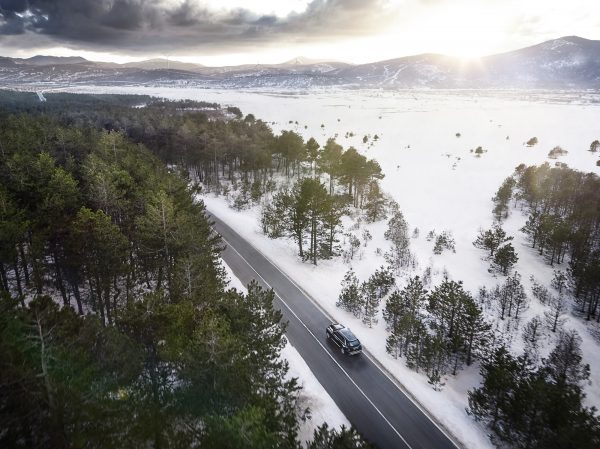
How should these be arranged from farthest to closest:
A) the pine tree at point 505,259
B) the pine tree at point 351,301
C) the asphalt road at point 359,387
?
the pine tree at point 505,259, the pine tree at point 351,301, the asphalt road at point 359,387

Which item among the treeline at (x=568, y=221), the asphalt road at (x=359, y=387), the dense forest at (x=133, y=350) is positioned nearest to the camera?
the dense forest at (x=133, y=350)

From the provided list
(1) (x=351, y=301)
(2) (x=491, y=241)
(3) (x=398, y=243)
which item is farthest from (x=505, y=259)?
(1) (x=351, y=301)

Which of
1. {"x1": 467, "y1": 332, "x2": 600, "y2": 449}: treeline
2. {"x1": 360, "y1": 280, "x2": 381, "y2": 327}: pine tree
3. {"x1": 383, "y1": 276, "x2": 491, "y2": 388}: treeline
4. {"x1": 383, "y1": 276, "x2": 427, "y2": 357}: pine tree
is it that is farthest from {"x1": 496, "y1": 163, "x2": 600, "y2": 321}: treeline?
{"x1": 360, "y1": 280, "x2": 381, "y2": 327}: pine tree

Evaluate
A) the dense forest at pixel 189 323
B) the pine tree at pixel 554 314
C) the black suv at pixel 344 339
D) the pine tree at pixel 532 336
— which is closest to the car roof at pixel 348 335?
the black suv at pixel 344 339

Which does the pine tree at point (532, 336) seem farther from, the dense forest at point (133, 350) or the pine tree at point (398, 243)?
the dense forest at point (133, 350)

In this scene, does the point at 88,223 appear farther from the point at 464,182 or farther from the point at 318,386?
the point at 464,182

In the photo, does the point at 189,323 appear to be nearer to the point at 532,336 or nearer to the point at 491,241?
the point at 532,336
